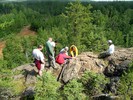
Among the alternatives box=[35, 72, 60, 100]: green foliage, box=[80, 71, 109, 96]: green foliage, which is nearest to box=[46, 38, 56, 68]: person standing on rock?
box=[80, 71, 109, 96]: green foliage

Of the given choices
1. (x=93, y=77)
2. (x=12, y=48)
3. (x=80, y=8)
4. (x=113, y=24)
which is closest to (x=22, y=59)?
(x=12, y=48)

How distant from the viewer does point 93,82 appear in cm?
1585

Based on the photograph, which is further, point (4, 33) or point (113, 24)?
point (4, 33)

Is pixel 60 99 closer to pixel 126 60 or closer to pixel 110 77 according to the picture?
pixel 110 77

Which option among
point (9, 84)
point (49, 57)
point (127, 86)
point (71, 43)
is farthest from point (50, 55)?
point (71, 43)

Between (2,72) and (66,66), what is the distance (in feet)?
13.7

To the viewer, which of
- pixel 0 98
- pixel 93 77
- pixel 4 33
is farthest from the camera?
pixel 4 33

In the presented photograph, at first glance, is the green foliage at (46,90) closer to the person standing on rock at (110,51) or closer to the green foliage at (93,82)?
the green foliage at (93,82)

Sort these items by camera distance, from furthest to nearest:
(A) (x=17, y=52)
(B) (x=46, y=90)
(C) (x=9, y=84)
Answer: (A) (x=17, y=52) → (C) (x=9, y=84) → (B) (x=46, y=90)

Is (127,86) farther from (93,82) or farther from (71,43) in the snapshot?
(71,43)

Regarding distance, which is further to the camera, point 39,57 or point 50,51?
point 50,51

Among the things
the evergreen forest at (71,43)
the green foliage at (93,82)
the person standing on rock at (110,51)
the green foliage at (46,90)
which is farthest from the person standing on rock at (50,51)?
the green foliage at (46,90)

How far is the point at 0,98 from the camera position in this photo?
17031 mm

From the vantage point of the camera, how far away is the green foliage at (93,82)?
15.7 m
